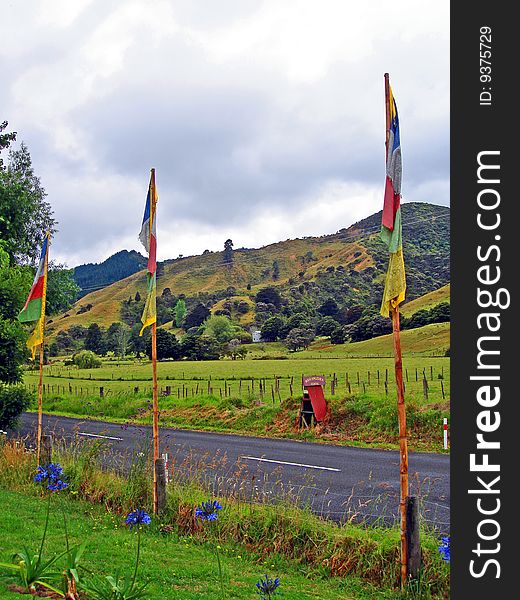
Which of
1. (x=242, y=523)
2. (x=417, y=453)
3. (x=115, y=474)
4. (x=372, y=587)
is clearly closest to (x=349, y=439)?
(x=417, y=453)

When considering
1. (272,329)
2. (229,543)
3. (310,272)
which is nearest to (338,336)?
(272,329)

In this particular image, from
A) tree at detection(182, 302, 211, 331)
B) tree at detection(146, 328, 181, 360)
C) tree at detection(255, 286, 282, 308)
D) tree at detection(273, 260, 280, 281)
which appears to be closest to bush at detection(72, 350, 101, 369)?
tree at detection(146, 328, 181, 360)

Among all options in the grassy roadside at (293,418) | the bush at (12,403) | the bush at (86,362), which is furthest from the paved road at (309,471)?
the bush at (86,362)

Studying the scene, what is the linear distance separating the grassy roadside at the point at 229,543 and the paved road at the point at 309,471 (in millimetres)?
625

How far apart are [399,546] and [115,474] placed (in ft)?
16.9

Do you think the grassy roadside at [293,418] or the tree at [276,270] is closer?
the grassy roadside at [293,418]

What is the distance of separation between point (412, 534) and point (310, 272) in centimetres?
13931

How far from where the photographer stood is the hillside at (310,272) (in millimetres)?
121750

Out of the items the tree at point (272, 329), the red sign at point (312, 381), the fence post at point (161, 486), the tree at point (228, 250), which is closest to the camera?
the fence post at point (161, 486)

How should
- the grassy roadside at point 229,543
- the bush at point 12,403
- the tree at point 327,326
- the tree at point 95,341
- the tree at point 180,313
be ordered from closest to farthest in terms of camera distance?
the grassy roadside at point 229,543
the bush at point 12,403
the tree at point 327,326
the tree at point 95,341
the tree at point 180,313

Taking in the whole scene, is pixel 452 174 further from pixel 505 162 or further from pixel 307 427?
pixel 307 427

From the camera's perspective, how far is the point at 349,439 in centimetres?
1933

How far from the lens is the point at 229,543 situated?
800 cm

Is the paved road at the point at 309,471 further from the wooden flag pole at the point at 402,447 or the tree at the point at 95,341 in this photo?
the tree at the point at 95,341
